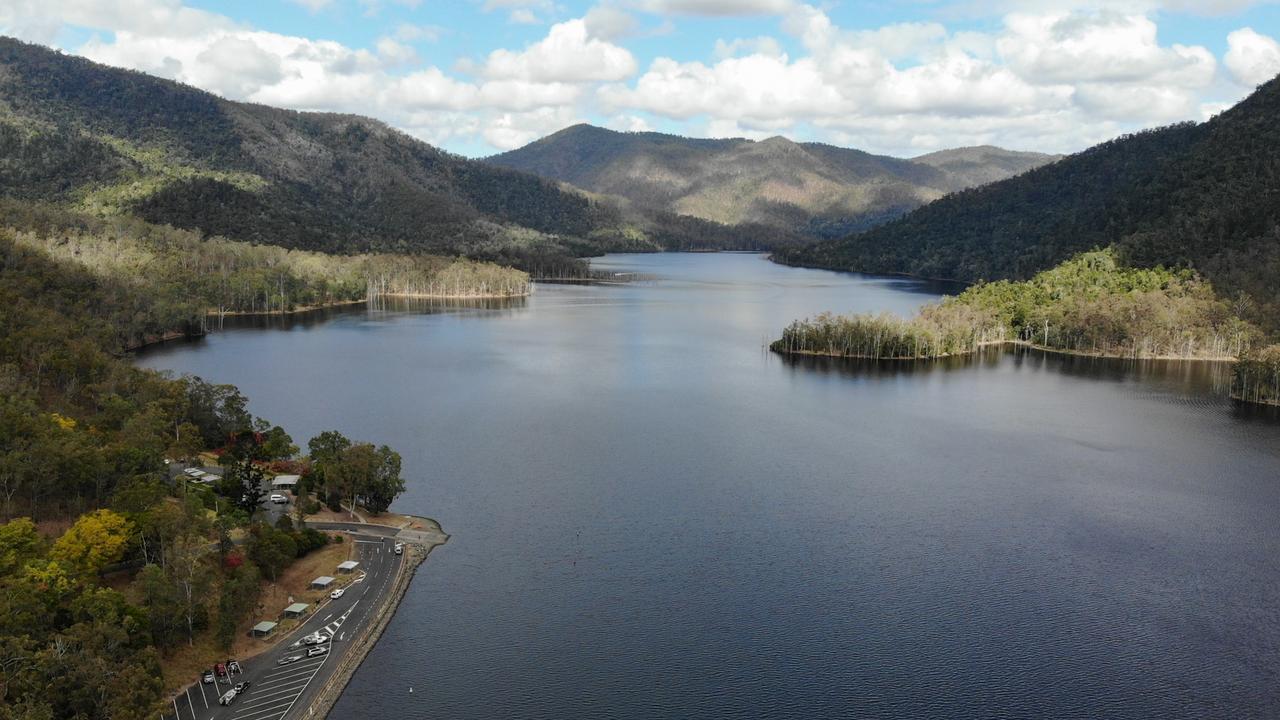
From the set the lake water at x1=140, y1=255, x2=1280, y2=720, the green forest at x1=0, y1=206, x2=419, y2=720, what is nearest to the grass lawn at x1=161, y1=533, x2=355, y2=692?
the green forest at x1=0, y1=206, x2=419, y2=720

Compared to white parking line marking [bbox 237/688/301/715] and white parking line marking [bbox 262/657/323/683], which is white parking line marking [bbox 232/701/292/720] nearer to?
white parking line marking [bbox 237/688/301/715]

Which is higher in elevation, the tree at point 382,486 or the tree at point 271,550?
the tree at point 382,486

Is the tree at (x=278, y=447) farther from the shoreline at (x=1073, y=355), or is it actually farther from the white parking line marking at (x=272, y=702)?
the shoreline at (x=1073, y=355)

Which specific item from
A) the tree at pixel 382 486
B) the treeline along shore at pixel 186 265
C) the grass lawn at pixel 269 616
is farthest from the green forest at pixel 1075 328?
the treeline along shore at pixel 186 265

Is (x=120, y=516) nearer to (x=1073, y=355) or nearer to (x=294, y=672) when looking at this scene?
(x=294, y=672)

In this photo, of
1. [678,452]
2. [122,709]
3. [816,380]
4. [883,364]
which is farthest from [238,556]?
[883,364]

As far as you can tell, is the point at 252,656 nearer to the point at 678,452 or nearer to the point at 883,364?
the point at 678,452
